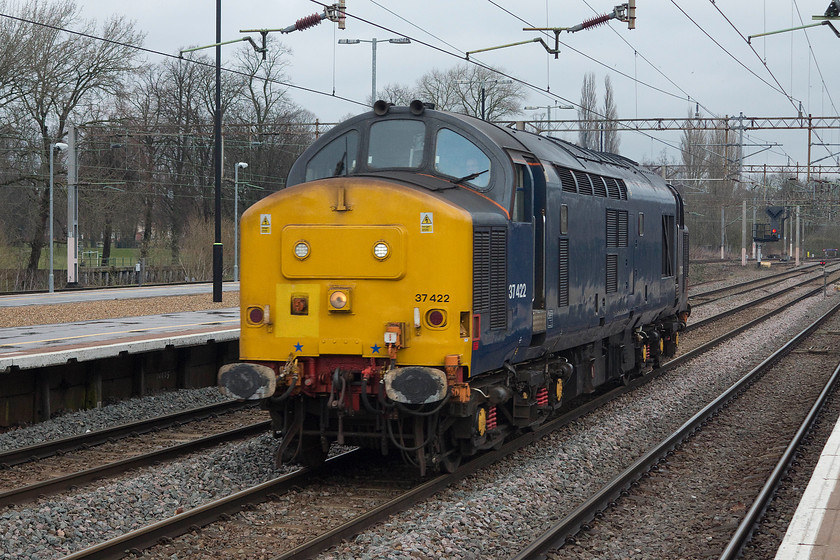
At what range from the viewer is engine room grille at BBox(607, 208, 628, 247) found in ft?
42.4

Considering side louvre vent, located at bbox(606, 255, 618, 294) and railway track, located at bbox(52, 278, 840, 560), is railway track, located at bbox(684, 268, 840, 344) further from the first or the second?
railway track, located at bbox(52, 278, 840, 560)

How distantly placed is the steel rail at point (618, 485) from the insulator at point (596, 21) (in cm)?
801

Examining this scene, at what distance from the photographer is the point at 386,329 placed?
28.1 ft

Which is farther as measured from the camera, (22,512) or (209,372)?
(209,372)

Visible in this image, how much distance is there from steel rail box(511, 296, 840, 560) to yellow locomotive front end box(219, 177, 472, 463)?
1.50m

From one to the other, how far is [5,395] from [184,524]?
606 centimetres

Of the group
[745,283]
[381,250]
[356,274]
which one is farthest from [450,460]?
[745,283]

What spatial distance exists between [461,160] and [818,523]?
182 inches

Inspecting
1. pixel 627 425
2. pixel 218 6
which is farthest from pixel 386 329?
pixel 218 6

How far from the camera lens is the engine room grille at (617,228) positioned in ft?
42.4

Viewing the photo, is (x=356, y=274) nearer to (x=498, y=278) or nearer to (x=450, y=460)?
(x=498, y=278)

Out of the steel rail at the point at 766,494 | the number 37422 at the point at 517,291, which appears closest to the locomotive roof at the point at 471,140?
the number 37422 at the point at 517,291

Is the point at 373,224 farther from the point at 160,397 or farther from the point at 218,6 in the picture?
the point at 218,6

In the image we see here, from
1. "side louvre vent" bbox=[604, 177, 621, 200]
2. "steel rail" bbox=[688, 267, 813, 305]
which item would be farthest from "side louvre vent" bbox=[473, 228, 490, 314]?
"steel rail" bbox=[688, 267, 813, 305]
